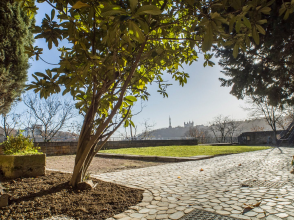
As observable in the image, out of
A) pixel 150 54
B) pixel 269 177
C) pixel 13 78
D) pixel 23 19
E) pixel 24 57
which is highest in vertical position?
pixel 23 19

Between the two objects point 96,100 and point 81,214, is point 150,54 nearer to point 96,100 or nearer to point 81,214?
point 96,100

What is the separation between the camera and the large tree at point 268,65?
7047mm

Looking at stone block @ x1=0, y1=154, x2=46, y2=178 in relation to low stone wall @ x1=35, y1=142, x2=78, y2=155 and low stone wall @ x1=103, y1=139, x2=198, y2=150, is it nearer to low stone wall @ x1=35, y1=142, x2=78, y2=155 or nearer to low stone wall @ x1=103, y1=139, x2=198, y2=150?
low stone wall @ x1=35, y1=142, x2=78, y2=155

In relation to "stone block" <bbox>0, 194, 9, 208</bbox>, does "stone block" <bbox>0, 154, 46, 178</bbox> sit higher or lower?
higher

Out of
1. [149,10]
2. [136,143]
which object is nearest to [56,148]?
[136,143]

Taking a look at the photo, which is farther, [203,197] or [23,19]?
[23,19]

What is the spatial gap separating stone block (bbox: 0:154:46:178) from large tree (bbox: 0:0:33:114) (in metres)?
6.88

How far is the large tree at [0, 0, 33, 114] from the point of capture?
9.33m

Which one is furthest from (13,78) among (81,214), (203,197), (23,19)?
(203,197)

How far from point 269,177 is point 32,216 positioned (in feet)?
14.8

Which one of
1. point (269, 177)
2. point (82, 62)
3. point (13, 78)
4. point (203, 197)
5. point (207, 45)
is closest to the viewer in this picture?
point (207, 45)

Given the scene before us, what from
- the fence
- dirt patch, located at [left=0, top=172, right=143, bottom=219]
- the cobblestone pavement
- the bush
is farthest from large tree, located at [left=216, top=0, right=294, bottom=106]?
the fence

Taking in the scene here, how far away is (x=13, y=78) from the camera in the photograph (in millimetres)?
10133

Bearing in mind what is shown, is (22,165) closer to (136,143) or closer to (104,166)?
(104,166)
